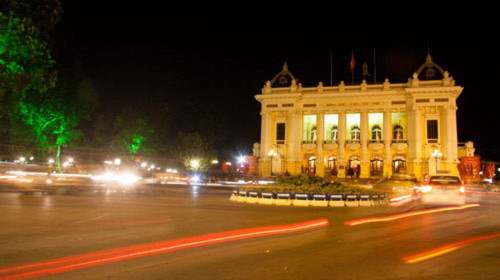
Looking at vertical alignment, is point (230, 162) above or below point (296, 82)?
below

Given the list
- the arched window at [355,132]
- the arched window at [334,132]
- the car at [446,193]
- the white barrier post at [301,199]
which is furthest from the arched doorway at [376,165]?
the white barrier post at [301,199]

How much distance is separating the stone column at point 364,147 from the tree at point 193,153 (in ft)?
85.3

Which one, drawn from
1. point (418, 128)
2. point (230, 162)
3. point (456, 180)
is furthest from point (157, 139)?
point (456, 180)

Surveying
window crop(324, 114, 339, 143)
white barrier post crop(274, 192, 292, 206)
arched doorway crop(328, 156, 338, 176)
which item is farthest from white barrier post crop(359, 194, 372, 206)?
window crop(324, 114, 339, 143)

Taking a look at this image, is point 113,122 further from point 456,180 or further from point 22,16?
point 456,180

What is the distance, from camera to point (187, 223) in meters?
12.3

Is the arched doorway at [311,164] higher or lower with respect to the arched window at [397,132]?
lower

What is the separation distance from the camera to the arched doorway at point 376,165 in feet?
193

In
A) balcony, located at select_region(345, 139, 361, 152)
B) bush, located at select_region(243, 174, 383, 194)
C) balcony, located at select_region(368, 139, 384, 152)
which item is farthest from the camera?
balcony, located at select_region(345, 139, 361, 152)

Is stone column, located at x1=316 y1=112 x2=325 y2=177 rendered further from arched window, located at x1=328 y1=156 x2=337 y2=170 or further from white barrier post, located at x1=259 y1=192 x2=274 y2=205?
white barrier post, located at x1=259 y1=192 x2=274 y2=205

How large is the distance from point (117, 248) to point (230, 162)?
6787 centimetres

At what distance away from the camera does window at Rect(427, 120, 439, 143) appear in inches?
2190

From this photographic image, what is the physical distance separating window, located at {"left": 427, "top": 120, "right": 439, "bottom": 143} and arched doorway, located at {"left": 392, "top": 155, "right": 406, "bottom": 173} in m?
4.98

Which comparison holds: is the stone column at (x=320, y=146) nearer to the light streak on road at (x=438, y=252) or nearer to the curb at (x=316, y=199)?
the curb at (x=316, y=199)
